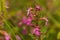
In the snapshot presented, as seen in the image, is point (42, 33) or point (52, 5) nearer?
point (42, 33)

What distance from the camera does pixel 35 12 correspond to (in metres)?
1.67

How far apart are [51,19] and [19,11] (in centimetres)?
33

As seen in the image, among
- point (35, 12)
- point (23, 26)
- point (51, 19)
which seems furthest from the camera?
point (51, 19)

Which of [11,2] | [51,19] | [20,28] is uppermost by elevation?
[11,2]

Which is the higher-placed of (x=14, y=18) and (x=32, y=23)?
(x=14, y=18)

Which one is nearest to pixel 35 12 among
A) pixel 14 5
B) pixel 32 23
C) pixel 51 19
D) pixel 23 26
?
pixel 32 23

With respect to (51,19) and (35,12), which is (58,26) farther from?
(35,12)

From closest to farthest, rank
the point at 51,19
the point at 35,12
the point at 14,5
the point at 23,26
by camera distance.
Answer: the point at 35,12 < the point at 23,26 < the point at 51,19 < the point at 14,5

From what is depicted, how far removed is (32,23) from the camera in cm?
172

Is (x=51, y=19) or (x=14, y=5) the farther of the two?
(x=14, y=5)

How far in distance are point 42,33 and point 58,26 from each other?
2.32ft

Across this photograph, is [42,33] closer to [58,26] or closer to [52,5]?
[58,26]

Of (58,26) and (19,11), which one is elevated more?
(19,11)

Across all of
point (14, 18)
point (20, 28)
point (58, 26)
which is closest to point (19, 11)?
point (14, 18)
